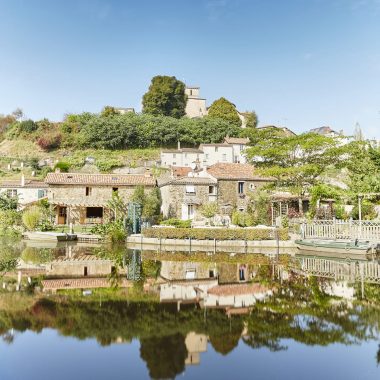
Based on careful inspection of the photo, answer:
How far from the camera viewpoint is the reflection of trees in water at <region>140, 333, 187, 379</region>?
751cm

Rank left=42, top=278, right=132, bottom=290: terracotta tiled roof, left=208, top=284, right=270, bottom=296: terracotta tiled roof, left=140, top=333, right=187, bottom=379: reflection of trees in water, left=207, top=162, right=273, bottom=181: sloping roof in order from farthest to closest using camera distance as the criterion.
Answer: left=207, top=162, right=273, bottom=181: sloping roof
left=42, top=278, right=132, bottom=290: terracotta tiled roof
left=208, top=284, right=270, bottom=296: terracotta tiled roof
left=140, top=333, right=187, bottom=379: reflection of trees in water

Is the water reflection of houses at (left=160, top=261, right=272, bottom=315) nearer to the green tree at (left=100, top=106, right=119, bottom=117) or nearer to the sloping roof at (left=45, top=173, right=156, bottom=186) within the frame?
the sloping roof at (left=45, top=173, right=156, bottom=186)

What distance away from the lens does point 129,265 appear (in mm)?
20219

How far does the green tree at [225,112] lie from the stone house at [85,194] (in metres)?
35.0

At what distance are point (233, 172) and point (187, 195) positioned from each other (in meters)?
5.81

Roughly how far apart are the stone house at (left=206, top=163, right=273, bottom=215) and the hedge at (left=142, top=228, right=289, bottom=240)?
9.31m

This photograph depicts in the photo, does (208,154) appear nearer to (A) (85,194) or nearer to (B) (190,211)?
(B) (190,211)

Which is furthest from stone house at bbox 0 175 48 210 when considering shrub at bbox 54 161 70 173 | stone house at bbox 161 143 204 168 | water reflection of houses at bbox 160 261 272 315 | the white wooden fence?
water reflection of houses at bbox 160 261 272 315

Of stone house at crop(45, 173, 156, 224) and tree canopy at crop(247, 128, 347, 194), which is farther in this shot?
stone house at crop(45, 173, 156, 224)

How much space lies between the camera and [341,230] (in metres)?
25.7

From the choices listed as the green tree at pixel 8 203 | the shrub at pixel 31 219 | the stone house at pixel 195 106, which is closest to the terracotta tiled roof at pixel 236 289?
the shrub at pixel 31 219

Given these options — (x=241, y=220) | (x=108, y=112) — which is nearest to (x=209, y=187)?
(x=241, y=220)

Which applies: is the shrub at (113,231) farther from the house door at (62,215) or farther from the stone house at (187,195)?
the house door at (62,215)

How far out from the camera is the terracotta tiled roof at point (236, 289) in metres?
13.6
